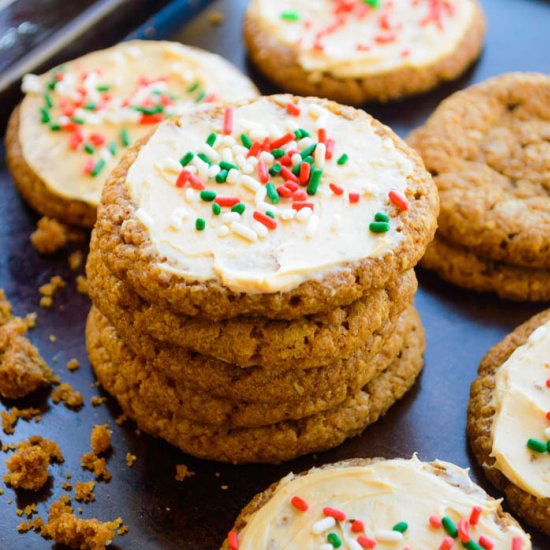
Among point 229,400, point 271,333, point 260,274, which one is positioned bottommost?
point 229,400

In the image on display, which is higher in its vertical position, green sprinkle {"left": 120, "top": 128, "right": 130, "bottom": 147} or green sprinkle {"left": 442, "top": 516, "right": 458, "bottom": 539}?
green sprinkle {"left": 120, "top": 128, "right": 130, "bottom": 147}

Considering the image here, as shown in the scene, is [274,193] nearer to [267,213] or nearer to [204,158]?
[267,213]

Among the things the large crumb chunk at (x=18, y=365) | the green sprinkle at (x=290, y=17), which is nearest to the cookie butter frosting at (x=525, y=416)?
the large crumb chunk at (x=18, y=365)

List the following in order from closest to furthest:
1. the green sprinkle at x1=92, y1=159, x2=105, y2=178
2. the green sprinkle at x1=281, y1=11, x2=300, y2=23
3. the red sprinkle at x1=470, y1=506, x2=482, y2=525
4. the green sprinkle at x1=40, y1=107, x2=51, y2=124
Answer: the red sprinkle at x1=470, y1=506, x2=482, y2=525, the green sprinkle at x1=92, y1=159, x2=105, y2=178, the green sprinkle at x1=40, y1=107, x2=51, y2=124, the green sprinkle at x1=281, y1=11, x2=300, y2=23

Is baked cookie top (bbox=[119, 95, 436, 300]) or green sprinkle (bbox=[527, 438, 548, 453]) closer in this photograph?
baked cookie top (bbox=[119, 95, 436, 300])

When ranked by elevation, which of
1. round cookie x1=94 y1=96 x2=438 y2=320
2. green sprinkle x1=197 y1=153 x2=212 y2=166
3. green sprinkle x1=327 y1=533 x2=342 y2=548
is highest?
green sprinkle x1=197 y1=153 x2=212 y2=166

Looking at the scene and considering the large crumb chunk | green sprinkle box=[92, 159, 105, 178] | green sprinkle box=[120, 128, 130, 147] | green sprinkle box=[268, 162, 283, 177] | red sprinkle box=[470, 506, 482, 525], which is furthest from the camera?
green sprinkle box=[120, 128, 130, 147]

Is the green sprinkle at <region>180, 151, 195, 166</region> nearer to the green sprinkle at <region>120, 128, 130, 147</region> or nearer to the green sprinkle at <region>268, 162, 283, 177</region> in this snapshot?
the green sprinkle at <region>268, 162, 283, 177</region>

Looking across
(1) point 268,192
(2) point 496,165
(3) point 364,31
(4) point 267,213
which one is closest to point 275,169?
(1) point 268,192

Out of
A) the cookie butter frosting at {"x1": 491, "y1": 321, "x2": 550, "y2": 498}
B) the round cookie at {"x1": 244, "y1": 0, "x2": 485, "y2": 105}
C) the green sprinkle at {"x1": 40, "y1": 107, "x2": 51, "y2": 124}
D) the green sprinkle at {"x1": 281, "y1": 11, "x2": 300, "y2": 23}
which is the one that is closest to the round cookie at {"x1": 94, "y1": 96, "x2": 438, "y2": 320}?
the cookie butter frosting at {"x1": 491, "y1": 321, "x2": 550, "y2": 498}
